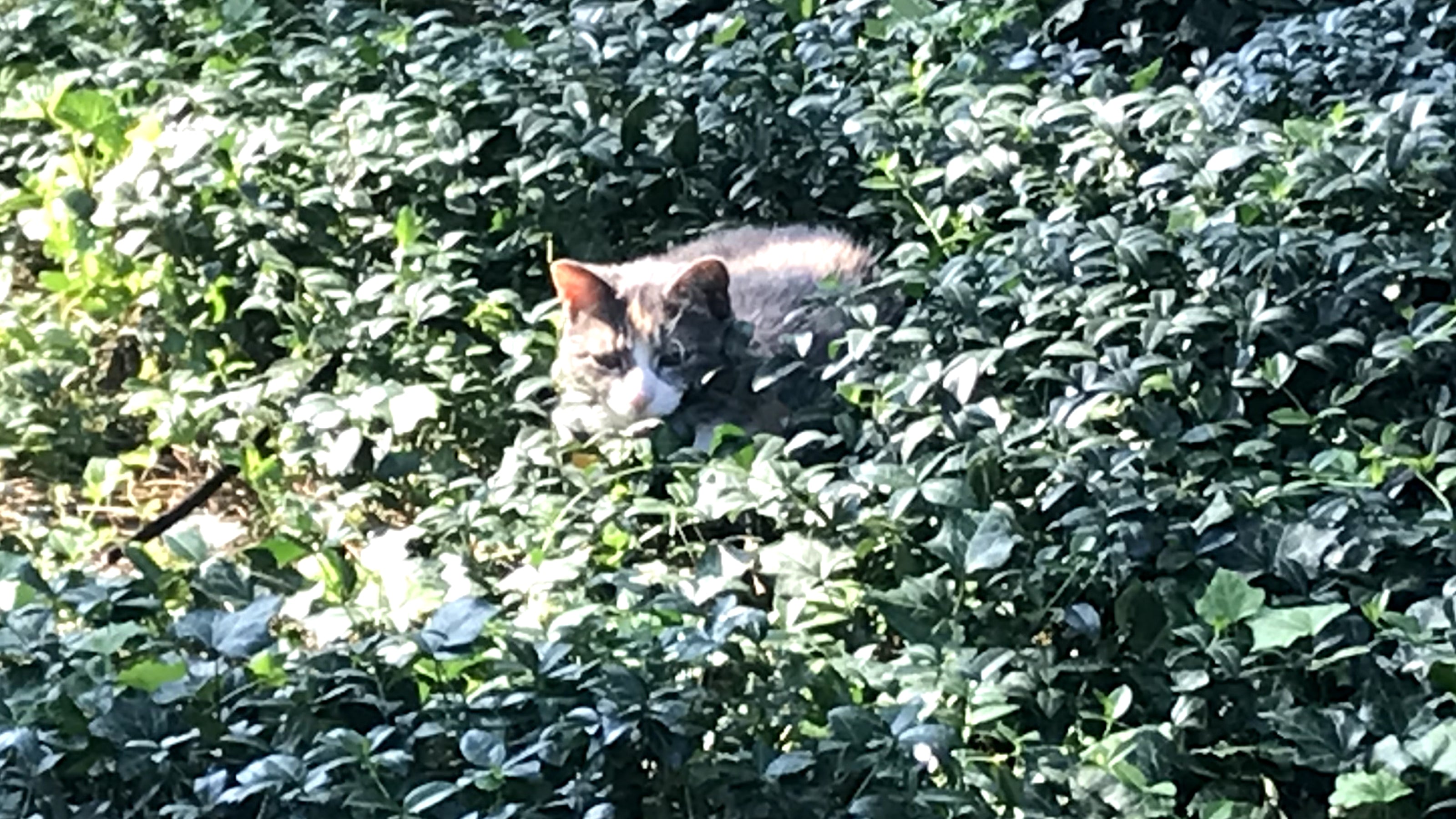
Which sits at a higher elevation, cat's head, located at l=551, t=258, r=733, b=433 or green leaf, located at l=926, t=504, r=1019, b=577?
green leaf, located at l=926, t=504, r=1019, b=577

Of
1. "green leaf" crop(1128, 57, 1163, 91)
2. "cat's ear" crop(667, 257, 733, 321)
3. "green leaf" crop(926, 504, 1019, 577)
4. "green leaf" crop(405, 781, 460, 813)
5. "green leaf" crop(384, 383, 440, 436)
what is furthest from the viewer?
"green leaf" crop(1128, 57, 1163, 91)

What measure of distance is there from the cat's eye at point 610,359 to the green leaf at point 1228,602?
4.89 ft

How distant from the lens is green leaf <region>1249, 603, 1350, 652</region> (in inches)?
115

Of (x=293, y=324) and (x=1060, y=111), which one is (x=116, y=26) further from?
(x=1060, y=111)

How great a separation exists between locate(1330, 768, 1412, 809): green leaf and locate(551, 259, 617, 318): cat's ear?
1.90 m

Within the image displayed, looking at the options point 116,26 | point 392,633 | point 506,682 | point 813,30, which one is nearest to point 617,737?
point 506,682

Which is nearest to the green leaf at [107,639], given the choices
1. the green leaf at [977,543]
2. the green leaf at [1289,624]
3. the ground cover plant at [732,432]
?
the ground cover plant at [732,432]

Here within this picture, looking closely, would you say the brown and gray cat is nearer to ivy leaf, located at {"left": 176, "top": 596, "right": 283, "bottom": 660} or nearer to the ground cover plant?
the ground cover plant

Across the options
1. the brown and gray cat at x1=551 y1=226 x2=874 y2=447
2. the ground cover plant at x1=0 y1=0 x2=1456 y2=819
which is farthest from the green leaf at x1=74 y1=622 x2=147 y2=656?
the brown and gray cat at x1=551 y1=226 x2=874 y2=447

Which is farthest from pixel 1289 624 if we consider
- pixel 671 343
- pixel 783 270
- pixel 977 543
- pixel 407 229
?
pixel 407 229

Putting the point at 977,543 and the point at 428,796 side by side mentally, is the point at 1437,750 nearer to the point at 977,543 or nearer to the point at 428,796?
the point at 977,543

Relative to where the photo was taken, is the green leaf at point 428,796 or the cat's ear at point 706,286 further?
the cat's ear at point 706,286

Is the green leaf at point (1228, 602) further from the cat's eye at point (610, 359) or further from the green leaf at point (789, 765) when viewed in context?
the cat's eye at point (610, 359)

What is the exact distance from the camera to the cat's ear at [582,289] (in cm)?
415
